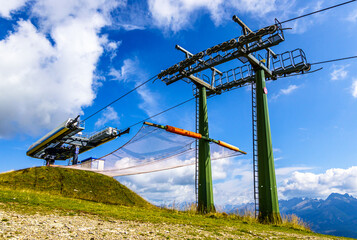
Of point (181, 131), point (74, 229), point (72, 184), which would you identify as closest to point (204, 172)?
point (181, 131)

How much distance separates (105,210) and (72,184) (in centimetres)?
1346

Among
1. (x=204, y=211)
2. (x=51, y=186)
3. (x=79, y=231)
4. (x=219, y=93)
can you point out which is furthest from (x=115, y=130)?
(x=79, y=231)

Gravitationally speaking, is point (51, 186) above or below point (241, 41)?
below

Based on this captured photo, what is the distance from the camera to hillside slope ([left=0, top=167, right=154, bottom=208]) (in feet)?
65.7

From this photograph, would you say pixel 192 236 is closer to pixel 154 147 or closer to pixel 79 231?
pixel 79 231

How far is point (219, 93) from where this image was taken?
21.5m

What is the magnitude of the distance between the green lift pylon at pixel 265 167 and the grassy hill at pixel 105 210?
87 centimetres

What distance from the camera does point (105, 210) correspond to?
439 inches

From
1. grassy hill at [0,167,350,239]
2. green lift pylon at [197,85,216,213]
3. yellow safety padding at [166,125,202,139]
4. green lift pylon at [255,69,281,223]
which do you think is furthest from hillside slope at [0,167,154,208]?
green lift pylon at [255,69,281,223]

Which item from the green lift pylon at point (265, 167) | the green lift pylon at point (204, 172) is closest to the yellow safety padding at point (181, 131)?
the green lift pylon at point (204, 172)

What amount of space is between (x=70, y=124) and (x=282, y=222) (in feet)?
124

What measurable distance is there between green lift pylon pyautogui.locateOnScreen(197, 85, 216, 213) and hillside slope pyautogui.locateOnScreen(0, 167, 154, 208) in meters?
6.03

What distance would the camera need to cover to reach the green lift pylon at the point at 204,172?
57.9 feet

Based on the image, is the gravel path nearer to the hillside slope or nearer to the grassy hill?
the grassy hill
